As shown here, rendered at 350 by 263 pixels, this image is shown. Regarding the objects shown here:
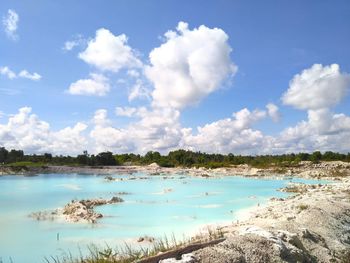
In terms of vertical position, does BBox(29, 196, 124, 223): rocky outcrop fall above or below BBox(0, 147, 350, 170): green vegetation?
below

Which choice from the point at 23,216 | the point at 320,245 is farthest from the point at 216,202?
the point at 320,245

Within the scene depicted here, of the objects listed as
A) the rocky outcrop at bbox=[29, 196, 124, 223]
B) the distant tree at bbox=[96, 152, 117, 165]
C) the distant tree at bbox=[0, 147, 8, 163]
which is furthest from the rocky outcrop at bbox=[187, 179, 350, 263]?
the distant tree at bbox=[96, 152, 117, 165]

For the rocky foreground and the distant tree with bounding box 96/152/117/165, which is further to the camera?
the distant tree with bounding box 96/152/117/165

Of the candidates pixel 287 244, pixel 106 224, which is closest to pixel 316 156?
pixel 106 224

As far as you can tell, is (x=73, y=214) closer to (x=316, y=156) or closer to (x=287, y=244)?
(x=287, y=244)

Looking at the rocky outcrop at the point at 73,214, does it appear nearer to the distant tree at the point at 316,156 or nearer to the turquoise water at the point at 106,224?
the turquoise water at the point at 106,224

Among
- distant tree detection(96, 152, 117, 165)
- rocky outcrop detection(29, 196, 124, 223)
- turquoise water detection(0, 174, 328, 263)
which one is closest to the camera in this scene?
turquoise water detection(0, 174, 328, 263)

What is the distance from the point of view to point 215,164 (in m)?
99.9

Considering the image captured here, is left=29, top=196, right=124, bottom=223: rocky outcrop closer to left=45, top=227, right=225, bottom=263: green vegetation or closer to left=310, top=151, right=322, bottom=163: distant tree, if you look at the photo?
left=45, top=227, right=225, bottom=263: green vegetation

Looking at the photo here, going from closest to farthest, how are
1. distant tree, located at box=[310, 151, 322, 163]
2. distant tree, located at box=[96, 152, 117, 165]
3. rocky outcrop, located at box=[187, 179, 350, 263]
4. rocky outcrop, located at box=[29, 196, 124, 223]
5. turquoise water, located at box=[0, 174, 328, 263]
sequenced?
rocky outcrop, located at box=[187, 179, 350, 263] < turquoise water, located at box=[0, 174, 328, 263] < rocky outcrop, located at box=[29, 196, 124, 223] < distant tree, located at box=[310, 151, 322, 163] < distant tree, located at box=[96, 152, 117, 165]

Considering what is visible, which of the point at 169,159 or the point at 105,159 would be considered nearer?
the point at 105,159

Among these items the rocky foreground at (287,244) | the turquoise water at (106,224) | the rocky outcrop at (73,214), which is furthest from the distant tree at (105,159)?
the rocky foreground at (287,244)

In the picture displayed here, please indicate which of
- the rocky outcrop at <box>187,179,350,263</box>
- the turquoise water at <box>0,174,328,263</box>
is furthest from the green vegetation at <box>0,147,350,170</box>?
the rocky outcrop at <box>187,179,350,263</box>

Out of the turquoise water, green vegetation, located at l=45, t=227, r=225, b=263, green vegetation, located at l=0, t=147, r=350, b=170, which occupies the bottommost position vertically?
the turquoise water
